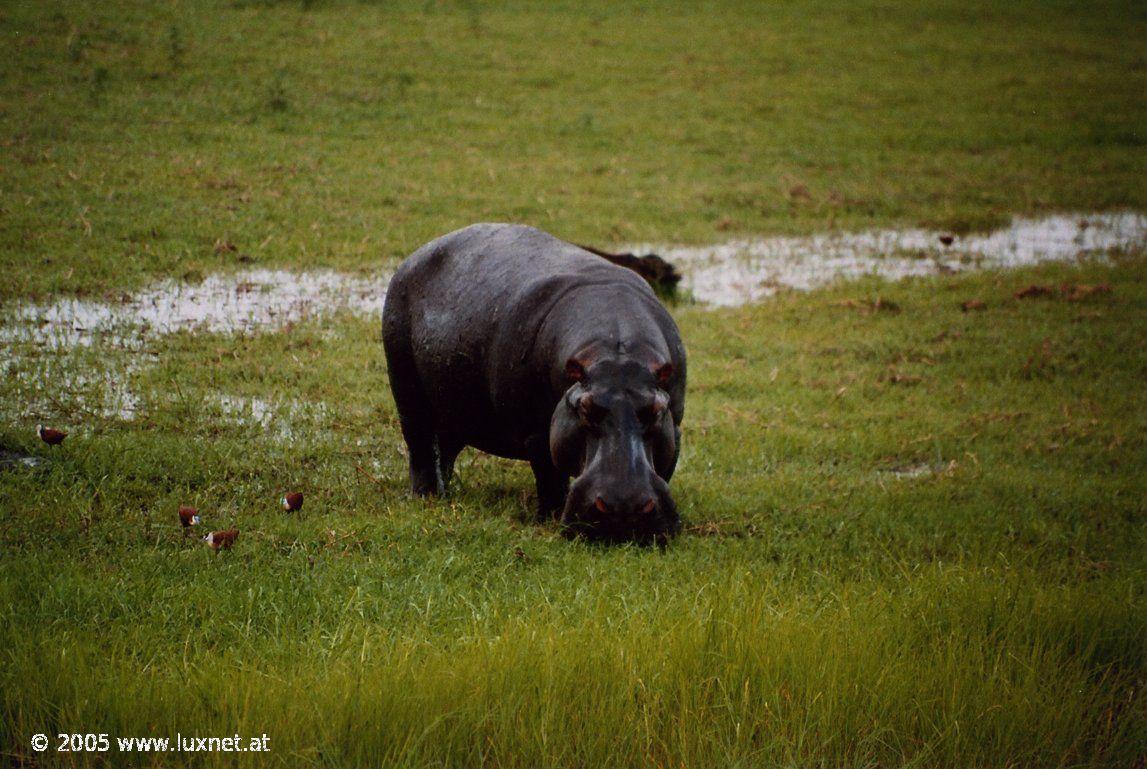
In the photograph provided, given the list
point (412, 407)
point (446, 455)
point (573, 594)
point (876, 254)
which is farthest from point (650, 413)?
point (876, 254)

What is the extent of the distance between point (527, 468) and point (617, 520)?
2624 mm

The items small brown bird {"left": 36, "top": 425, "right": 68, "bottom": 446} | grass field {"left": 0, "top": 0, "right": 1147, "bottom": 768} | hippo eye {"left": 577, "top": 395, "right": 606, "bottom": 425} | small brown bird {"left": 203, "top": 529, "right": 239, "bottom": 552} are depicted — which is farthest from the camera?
small brown bird {"left": 36, "top": 425, "right": 68, "bottom": 446}

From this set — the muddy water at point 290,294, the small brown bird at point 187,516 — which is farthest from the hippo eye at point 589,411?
the muddy water at point 290,294

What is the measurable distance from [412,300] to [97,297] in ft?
10.7

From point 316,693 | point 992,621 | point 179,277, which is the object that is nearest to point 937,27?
point 179,277

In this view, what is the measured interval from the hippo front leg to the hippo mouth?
708 millimetres

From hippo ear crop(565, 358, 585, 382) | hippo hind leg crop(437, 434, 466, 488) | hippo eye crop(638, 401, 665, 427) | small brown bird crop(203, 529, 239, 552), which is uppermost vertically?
hippo ear crop(565, 358, 585, 382)

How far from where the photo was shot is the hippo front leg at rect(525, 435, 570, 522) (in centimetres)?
634

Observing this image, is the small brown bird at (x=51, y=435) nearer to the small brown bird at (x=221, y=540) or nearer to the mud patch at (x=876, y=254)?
the small brown bird at (x=221, y=540)

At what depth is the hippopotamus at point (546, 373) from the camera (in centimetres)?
546

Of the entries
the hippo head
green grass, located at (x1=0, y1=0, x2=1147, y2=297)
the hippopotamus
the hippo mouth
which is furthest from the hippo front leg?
green grass, located at (x1=0, y1=0, x2=1147, y2=297)

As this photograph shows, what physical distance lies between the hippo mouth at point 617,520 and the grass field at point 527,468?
0.44ft

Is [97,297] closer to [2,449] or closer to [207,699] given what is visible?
[2,449]

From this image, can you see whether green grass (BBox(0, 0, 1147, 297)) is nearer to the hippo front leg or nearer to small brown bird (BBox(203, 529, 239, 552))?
small brown bird (BBox(203, 529, 239, 552))
